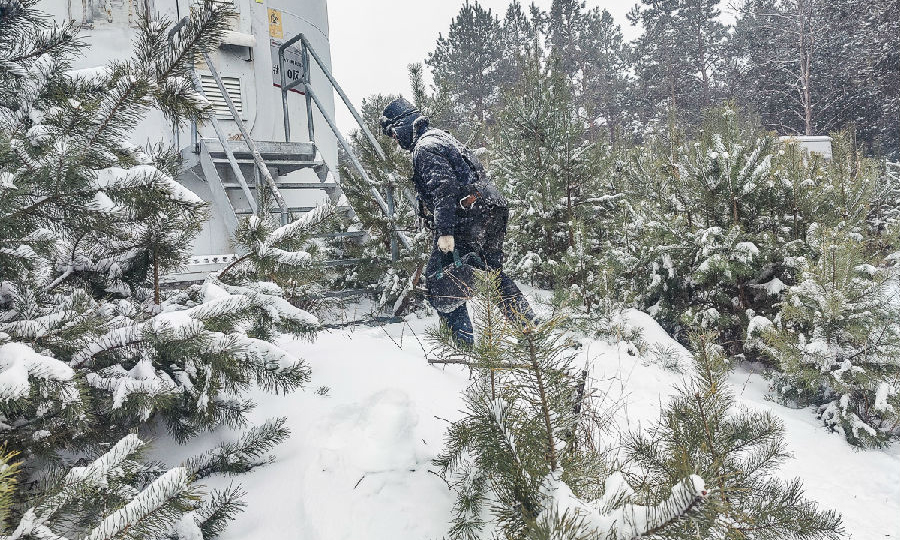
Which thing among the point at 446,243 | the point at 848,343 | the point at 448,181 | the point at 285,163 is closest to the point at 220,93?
the point at 285,163

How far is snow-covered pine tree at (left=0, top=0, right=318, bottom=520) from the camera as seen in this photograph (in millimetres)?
1336

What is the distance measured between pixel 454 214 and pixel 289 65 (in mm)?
4704

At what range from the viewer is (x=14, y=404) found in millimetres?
1054

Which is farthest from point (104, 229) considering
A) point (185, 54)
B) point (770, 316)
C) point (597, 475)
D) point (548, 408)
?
point (770, 316)

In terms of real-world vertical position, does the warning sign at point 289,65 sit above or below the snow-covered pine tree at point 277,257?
above

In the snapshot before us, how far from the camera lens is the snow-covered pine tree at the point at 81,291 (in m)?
1.34

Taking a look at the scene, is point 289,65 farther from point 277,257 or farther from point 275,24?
point 277,257

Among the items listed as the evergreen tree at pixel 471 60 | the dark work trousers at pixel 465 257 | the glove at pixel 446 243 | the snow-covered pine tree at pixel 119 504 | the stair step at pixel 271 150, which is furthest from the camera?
the evergreen tree at pixel 471 60

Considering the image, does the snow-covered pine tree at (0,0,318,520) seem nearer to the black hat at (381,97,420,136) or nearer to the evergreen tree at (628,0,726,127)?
the black hat at (381,97,420,136)

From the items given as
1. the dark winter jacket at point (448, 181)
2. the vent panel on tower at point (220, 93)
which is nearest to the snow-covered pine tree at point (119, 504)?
the dark winter jacket at point (448, 181)

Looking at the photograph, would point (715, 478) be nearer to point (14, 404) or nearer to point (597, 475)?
point (597, 475)

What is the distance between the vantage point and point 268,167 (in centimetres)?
622

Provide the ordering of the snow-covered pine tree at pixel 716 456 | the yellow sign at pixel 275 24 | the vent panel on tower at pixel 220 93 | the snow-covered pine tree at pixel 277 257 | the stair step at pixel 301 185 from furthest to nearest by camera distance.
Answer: the yellow sign at pixel 275 24, the vent panel on tower at pixel 220 93, the stair step at pixel 301 185, the snow-covered pine tree at pixel 277 257, the snow-covered pine tree at pixel 716 456

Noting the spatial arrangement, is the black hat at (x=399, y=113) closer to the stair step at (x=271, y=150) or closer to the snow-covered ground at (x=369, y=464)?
the snow-covered ground at (x=369, y=464)
